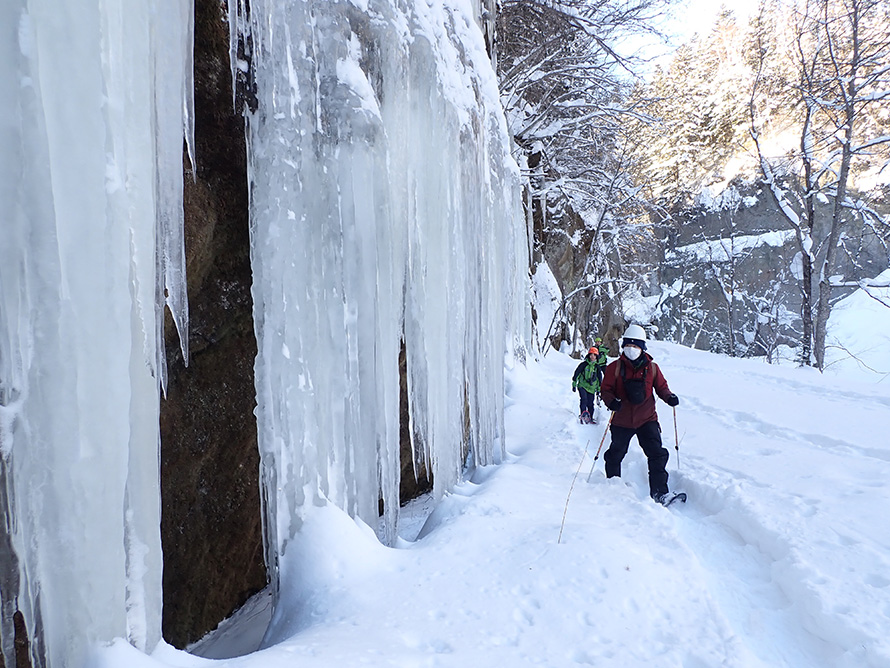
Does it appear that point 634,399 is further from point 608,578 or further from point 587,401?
point 587,401

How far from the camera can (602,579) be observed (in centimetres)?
221

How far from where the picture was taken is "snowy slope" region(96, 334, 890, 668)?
1.79 metres

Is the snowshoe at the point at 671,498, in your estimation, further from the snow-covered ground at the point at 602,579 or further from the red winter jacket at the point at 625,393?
the red winter jacket at the point at 625,393

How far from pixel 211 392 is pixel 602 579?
222 centimetres

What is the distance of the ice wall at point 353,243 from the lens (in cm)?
222

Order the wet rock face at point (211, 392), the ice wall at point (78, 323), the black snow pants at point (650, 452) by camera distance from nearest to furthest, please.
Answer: the ice wall at point (78, 323) < the wet rock face at point (211, 392) < the black snow pants at point (650, 452)

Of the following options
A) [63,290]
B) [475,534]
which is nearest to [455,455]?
[475,534]

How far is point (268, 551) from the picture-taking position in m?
2.16

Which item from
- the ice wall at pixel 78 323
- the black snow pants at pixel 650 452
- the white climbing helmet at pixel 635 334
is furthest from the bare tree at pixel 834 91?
the ice wall at pixel 78 323

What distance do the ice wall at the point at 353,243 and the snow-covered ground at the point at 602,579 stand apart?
1.00 ft

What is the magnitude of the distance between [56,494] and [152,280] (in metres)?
0.69

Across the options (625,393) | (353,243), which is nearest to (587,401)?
(625,393)

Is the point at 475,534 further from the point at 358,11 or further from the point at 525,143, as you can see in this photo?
the point at 525,143

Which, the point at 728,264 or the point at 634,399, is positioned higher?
the point at 728,264
